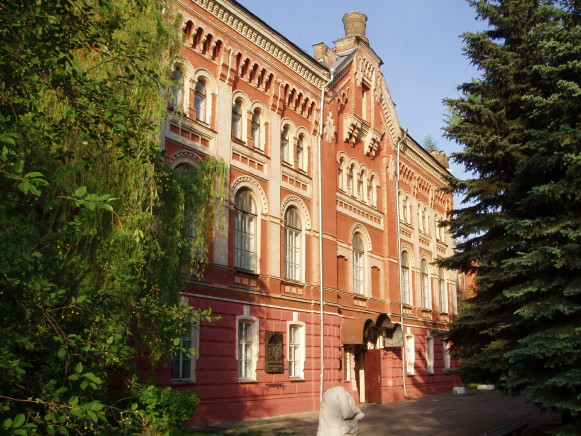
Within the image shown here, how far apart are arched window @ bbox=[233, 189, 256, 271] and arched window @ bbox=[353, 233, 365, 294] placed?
7123 mm

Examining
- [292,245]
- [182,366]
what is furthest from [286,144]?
[182,366]

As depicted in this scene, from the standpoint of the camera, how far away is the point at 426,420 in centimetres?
1902

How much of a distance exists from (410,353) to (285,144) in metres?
13.5

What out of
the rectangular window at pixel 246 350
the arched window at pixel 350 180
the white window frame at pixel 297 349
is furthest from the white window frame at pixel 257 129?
the arched window at pixel 350 180

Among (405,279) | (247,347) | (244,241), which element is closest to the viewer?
(247,347)

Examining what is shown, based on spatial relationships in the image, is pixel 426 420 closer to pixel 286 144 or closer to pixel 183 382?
pixel 183 382

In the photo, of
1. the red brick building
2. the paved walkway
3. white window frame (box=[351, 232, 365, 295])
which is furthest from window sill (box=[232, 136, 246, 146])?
the paved walkway

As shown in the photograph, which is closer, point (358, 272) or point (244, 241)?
point (244, 241)

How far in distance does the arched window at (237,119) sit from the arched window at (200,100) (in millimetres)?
1360

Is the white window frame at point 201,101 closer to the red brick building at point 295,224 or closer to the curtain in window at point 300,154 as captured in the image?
the red brick building at point 295,224

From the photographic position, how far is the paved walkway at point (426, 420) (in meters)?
16.0

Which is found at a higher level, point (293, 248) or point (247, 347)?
point (293, 248)

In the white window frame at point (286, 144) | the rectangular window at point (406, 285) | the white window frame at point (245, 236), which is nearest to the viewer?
the white window frame at point (245, 236)

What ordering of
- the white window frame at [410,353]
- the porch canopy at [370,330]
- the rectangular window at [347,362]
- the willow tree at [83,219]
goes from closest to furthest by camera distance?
the willow tree at [83,219] → the porch canopy at [370,330] → the rectangular window at [347,362] → the white window frame at [410,353]
